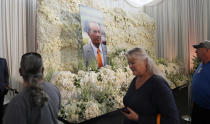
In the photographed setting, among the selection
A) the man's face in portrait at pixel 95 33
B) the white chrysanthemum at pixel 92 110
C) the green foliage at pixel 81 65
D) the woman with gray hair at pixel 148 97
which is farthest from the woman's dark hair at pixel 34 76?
the man's face in portrait at pixel 95 33

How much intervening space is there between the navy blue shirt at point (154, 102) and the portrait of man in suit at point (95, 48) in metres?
3.27

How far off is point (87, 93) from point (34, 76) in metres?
2.42

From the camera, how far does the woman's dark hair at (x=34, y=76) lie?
3.13ft

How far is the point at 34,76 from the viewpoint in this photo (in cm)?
99

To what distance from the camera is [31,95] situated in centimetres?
96

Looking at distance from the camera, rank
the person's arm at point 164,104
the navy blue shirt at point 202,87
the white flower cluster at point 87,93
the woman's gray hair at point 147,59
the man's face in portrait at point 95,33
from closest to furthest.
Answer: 1. the person's arm at point 164,104
2. the woman's gray hair at point 147,59
3. the navy blue shirt at point 202,87
4. the white flower cluster at point 87,93
5. the man's face in portrait at point 95,33

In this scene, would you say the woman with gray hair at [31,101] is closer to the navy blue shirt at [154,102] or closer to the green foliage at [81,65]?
the navy blue shirt at [154,102]

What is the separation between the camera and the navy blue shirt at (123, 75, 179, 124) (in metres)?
1.20

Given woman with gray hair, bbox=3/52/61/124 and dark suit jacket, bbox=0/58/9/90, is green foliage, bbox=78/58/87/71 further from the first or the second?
woman with gray hair, bbox=3/52/61/124

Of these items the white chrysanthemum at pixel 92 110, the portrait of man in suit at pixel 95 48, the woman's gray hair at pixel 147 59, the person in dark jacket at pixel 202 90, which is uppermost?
the portrait of man in suit at pixel 95 48

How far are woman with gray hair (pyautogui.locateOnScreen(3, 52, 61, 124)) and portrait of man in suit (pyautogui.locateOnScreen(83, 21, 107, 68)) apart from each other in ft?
11.3

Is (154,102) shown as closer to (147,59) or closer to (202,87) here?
(147,59)

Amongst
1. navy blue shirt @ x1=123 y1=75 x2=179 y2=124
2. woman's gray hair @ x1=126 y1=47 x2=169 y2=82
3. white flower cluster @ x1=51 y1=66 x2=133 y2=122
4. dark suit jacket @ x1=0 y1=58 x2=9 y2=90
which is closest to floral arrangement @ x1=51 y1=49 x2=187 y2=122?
white flower cluster @ x1=51 y1=66 x2=133 y2=122

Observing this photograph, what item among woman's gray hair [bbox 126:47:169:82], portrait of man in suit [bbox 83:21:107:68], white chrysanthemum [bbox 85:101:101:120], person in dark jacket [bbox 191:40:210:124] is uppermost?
portrait of man in suit [bbox 83:21:107:68]
